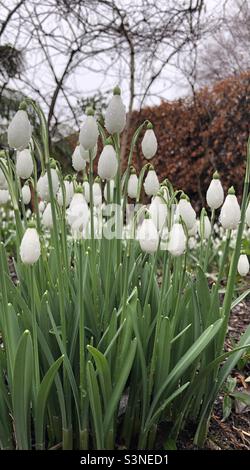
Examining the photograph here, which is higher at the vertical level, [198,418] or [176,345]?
[176,345]

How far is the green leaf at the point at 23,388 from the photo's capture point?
48.4 inches

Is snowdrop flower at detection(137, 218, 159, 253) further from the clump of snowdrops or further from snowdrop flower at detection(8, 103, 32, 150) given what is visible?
snowdrop flower at detection(8, 103, 32, 150)

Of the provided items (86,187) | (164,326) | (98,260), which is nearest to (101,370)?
(164,326)

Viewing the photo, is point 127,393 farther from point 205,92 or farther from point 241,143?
point 205,92

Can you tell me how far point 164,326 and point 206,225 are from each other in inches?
22.1

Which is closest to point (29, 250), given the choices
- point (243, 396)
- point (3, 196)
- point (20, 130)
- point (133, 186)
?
point (20, 130)

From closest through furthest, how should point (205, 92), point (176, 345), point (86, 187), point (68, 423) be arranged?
point (68, 423) → point (176, 345) → point (86, 187) → point (205, 92)

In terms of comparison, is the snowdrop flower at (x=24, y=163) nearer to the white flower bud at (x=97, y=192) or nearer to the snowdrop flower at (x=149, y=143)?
the snowdrop flower at (x=149, y=143)

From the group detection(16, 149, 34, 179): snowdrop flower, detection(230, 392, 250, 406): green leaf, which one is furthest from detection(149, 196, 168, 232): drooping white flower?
detection(230, 392, 250, 406): green leaf

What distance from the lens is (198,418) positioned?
1668 mm

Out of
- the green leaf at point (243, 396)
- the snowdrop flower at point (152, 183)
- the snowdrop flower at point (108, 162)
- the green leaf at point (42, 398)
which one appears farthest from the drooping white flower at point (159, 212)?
the green leaf at point (243, 396)

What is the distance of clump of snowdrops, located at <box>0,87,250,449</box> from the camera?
4.22 ft

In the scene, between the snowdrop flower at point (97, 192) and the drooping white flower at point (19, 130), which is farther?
the snowdrop flower at point (97, 192)

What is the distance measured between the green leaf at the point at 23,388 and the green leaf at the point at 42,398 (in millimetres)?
34
